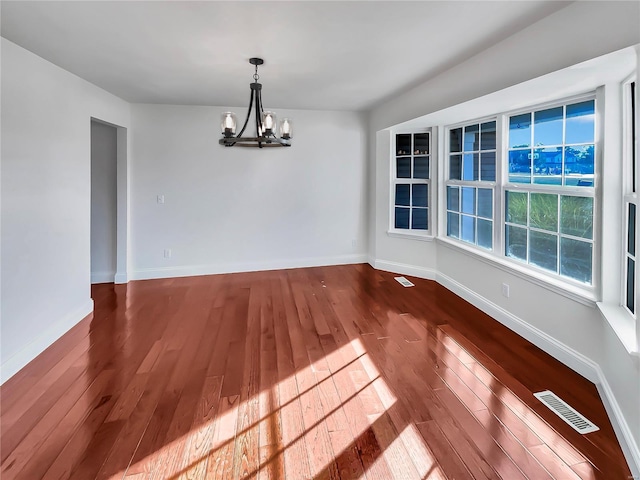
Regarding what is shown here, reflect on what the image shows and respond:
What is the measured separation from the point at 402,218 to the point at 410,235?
0.33m

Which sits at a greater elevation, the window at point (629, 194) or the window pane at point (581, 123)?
the window pane at point (581, 123)

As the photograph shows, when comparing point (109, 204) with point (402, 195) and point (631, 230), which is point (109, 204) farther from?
point (631, 230)

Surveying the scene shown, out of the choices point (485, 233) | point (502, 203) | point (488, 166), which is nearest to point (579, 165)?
point (502, 203)

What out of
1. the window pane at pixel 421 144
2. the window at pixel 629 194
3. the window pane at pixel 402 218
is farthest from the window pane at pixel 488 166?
the window at pixel 629 194

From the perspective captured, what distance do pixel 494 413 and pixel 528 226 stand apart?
1.88 m

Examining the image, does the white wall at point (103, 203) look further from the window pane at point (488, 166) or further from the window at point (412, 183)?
the window pane at point (488, 166)

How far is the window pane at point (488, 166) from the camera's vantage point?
12.4 feet

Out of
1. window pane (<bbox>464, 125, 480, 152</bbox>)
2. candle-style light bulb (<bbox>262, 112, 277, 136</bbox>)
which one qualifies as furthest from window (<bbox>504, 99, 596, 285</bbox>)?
candle-style light bulb (<bbox>262, 112, 277, 136</bbox>)

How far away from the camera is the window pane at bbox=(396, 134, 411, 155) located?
5.06 metres

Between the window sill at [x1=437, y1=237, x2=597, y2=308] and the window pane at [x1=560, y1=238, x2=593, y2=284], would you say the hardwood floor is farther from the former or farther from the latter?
the window pane at [x1=560, y1=238, x2=593, y2=284]

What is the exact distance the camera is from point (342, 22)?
2.37 metres

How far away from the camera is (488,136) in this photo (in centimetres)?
383

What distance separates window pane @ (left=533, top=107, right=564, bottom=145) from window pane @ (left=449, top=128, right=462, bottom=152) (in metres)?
1.22

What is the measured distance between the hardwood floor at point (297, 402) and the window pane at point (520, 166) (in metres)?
1.41
